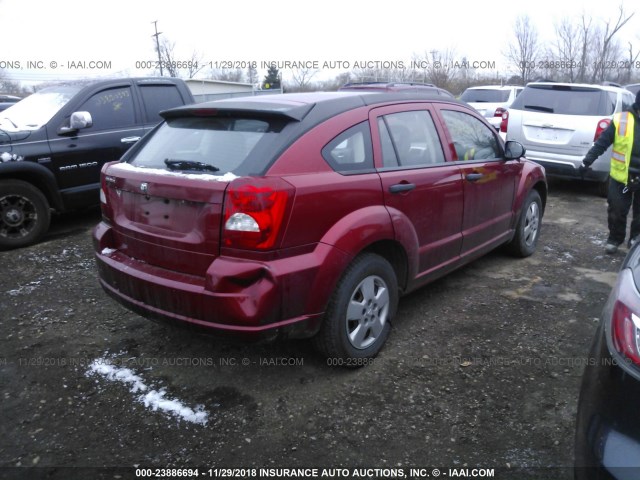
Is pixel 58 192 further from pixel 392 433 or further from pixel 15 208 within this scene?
pixel 392 433

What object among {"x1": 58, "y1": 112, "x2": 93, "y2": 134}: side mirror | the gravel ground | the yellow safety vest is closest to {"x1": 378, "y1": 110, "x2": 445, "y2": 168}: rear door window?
the gravel ground

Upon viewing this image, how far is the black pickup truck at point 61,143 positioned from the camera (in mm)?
5621

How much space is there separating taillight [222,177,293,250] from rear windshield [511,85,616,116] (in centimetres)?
716

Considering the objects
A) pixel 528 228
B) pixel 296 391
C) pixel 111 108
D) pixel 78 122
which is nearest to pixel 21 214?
pixel 78 122

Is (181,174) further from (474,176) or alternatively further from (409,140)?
(474,176)

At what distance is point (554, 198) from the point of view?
27.4 ft

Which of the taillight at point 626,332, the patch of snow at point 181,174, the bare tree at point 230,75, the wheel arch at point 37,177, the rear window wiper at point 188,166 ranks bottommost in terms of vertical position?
the taillight at point 626,332

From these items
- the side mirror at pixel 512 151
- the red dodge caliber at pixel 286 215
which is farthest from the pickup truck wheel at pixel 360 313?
the side mirror at pixel 512 151

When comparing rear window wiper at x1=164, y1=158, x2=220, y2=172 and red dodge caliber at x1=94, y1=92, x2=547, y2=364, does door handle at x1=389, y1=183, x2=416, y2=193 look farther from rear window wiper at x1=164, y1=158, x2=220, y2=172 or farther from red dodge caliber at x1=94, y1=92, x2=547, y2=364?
rear window wiper at x1=164, y1=158, x2=220, y2=172

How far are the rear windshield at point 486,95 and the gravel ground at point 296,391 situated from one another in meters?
11.6

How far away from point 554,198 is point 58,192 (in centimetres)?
711

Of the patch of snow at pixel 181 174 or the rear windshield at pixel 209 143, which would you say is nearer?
the patch of snow at pixel 181 174

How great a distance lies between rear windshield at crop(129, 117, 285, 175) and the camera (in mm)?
2926

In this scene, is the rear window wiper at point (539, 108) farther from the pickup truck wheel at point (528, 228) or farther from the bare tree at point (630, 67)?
the bare tree at point (630, 67)
